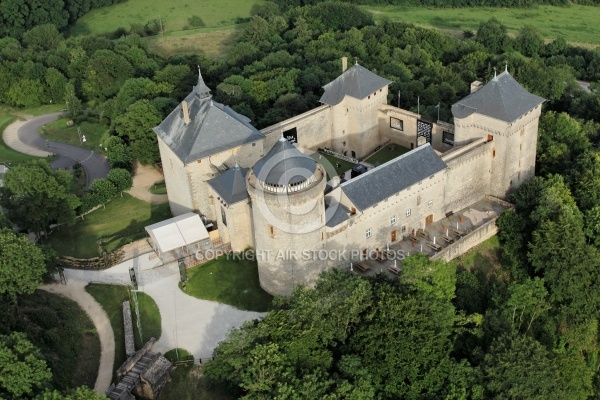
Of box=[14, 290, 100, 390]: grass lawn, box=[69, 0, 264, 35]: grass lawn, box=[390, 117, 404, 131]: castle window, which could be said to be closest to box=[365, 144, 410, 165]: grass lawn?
box=[390, 117, 404, 131]: castle window

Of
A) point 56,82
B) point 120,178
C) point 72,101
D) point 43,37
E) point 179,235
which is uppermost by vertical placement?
point 179,235

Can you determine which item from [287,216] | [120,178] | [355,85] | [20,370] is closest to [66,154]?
[120,178]

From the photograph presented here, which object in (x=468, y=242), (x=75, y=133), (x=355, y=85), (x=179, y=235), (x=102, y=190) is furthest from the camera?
(x=75, y=133)

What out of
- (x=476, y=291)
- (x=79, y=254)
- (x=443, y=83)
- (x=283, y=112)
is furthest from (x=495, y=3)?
(x=79, y=254)

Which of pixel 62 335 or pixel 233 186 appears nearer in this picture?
pixel 62 335

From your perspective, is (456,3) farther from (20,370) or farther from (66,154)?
(20,370)

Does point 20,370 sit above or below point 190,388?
above

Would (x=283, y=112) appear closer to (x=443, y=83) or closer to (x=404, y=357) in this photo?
(x=443, y=83)
